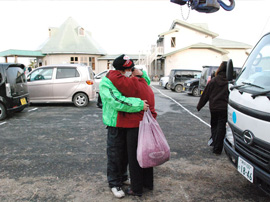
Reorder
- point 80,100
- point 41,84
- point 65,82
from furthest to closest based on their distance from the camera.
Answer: point 80,100 → point 65,82 → point 41,84

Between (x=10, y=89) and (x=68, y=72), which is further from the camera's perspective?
(x=68, y=72)

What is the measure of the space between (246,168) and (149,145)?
1.10 meters

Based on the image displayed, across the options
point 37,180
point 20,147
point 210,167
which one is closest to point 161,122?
point 210,167

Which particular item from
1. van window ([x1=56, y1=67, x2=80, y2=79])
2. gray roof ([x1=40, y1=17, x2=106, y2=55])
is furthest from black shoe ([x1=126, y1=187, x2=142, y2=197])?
gray roof ([x1=40, y1=17, x2=106, y2=55])

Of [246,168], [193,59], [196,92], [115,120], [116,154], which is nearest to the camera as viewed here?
[246,168]

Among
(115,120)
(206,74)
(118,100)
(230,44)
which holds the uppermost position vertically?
(230,44)

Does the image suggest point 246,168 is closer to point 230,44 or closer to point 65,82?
point 65,82

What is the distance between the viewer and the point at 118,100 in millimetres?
2729

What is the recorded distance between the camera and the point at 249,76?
133 inches

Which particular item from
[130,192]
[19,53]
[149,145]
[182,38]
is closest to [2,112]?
[130,192]

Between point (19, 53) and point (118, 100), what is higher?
point (19, 53)

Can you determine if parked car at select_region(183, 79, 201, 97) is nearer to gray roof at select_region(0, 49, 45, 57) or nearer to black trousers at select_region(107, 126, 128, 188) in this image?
black trousers at select_region(107, 126, 128, 188)

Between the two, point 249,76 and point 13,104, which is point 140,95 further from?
point 13,104

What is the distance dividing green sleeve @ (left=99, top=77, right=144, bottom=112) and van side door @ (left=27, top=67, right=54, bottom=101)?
764cm
